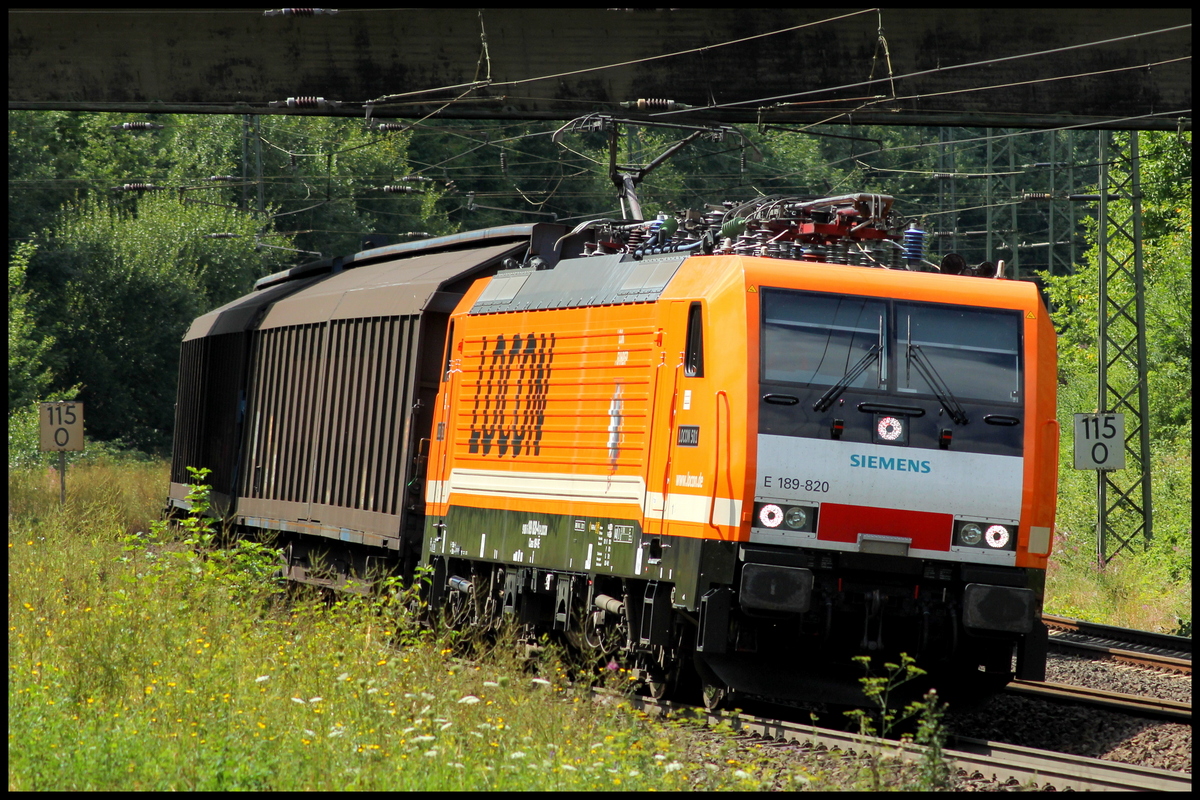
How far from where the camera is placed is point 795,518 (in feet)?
31.0

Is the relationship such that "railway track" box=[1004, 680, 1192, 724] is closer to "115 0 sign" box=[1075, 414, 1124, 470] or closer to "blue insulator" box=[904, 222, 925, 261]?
"blue insulator" box=[904, 222, 925, 261]

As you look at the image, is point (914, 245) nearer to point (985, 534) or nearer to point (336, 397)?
point (985, 534)

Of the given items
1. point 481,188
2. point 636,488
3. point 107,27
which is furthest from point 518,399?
point 481,188

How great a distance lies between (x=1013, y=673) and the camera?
1031cm

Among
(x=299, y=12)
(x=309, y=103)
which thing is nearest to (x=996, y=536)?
(x=309, y=103)

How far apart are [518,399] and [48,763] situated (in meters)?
5.66

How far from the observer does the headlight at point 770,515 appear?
30.8ft

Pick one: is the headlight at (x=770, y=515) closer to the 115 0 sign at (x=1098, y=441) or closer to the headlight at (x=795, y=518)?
the headlight at (x=795, y=518)

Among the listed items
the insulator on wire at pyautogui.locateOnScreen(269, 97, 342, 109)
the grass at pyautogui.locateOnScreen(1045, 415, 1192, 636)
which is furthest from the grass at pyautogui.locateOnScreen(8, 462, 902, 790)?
the grass at pyautogui.locateOnScreen(1045, 415, 1192, 636)

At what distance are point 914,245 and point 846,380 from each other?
177 cm

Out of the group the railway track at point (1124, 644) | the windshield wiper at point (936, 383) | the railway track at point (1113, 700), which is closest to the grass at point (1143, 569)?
the railway track at point (1124, 644)

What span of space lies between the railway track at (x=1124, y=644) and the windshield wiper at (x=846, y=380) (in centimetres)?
590

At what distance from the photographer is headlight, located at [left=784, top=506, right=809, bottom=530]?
943 cm

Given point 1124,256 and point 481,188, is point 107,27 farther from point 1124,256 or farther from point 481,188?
point 481,188
